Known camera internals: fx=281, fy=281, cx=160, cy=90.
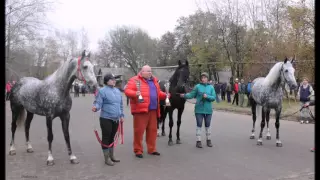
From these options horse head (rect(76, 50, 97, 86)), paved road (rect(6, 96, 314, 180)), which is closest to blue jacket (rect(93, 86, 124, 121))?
horse head (rect(76, 50, 97, 86))

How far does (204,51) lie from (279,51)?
13994 mm

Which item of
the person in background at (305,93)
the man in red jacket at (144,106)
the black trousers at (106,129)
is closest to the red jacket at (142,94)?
the man in red jacket at (144,106)

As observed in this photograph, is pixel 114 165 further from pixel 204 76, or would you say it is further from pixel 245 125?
pixel 245 125

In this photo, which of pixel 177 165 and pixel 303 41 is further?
pixel 303 41

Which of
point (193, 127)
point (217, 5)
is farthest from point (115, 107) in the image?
point (217, 5)

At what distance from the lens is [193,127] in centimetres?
1023

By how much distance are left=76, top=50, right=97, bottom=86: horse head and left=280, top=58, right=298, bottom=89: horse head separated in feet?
14.7

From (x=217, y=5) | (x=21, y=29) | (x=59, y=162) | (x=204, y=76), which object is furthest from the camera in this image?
(x=217, y=5)

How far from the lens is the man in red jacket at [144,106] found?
19.3 ft

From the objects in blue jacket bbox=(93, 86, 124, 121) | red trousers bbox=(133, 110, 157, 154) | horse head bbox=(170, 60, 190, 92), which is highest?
horse head bbox=(170, 60, 190, 92)

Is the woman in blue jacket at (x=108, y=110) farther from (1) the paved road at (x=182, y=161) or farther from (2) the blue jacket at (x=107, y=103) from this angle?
(1) the paved road at (x=182, y=161)

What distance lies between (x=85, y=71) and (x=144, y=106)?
1393mm

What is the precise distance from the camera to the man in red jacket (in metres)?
5.88

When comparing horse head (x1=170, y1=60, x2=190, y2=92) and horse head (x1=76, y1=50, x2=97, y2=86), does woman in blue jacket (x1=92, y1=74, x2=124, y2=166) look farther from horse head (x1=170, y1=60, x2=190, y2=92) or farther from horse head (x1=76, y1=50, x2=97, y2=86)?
horse head (x1=170, y1=60, x2=190, y2=92)
